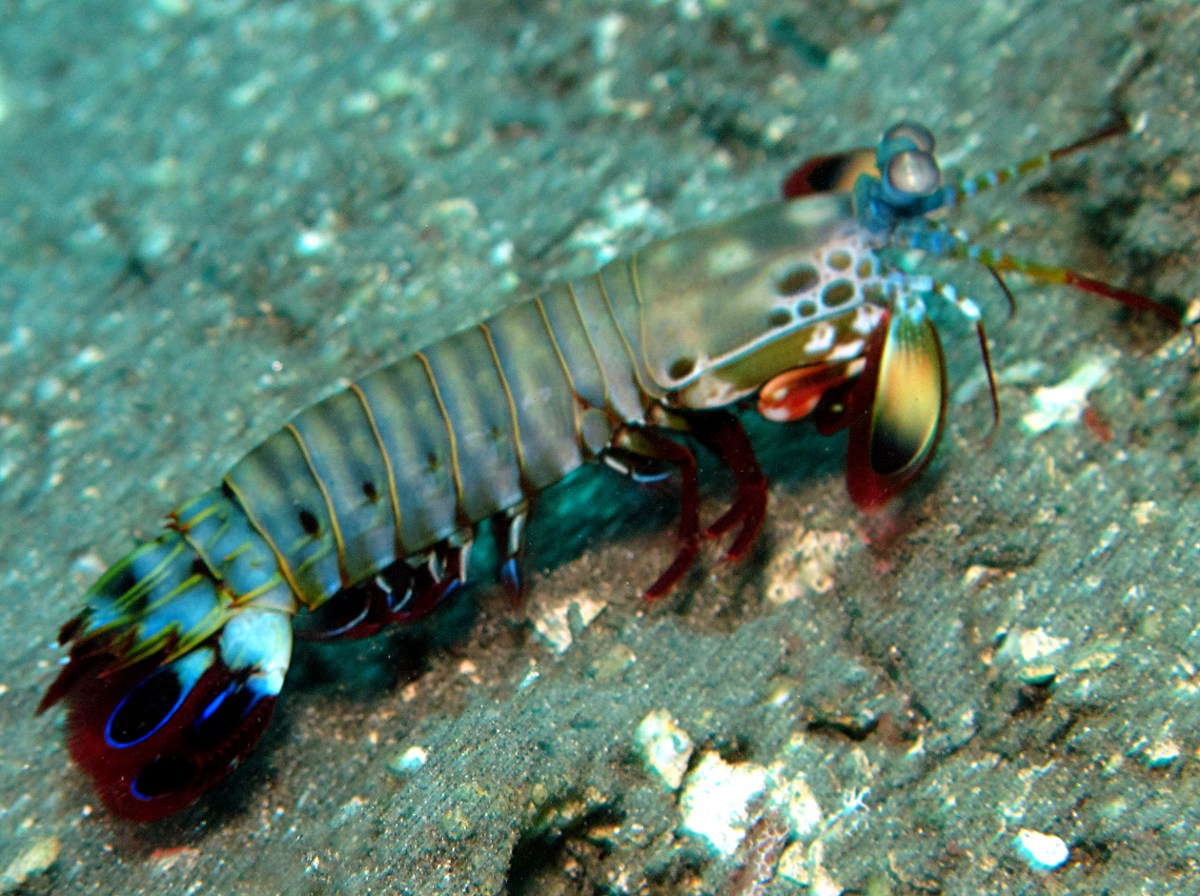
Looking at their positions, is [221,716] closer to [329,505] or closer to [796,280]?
[329,505]

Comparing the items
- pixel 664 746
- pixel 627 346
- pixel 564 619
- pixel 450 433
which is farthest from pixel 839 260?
pixel 664 746

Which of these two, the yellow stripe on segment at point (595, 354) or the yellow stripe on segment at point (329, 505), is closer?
the yellow stripe on segment at point (329, 505)

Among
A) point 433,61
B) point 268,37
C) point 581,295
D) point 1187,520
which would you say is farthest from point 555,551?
point 268,37

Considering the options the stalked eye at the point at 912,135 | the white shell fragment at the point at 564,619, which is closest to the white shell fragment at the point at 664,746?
the white shell fragment at the point at 564,619

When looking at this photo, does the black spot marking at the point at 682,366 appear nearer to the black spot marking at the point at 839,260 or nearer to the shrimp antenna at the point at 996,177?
the black spot marking at the point at 839,260

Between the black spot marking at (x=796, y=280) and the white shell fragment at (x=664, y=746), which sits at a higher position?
the black spot marking at (x=796, y=280)

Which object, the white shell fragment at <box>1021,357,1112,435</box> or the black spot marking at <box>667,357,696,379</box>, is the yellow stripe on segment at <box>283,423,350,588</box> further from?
the white shell fragment at <box>1021,357,1112,435</box>

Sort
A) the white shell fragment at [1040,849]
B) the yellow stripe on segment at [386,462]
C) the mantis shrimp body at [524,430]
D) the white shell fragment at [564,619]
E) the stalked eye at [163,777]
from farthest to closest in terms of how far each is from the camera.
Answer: the white shell fragment at [564,619]
the yellow stripe on segment at [386,462]
the mantis shrimp body at [524,430]
the stalked eye at [163,777]
the white shell fragment at [1040,849]
